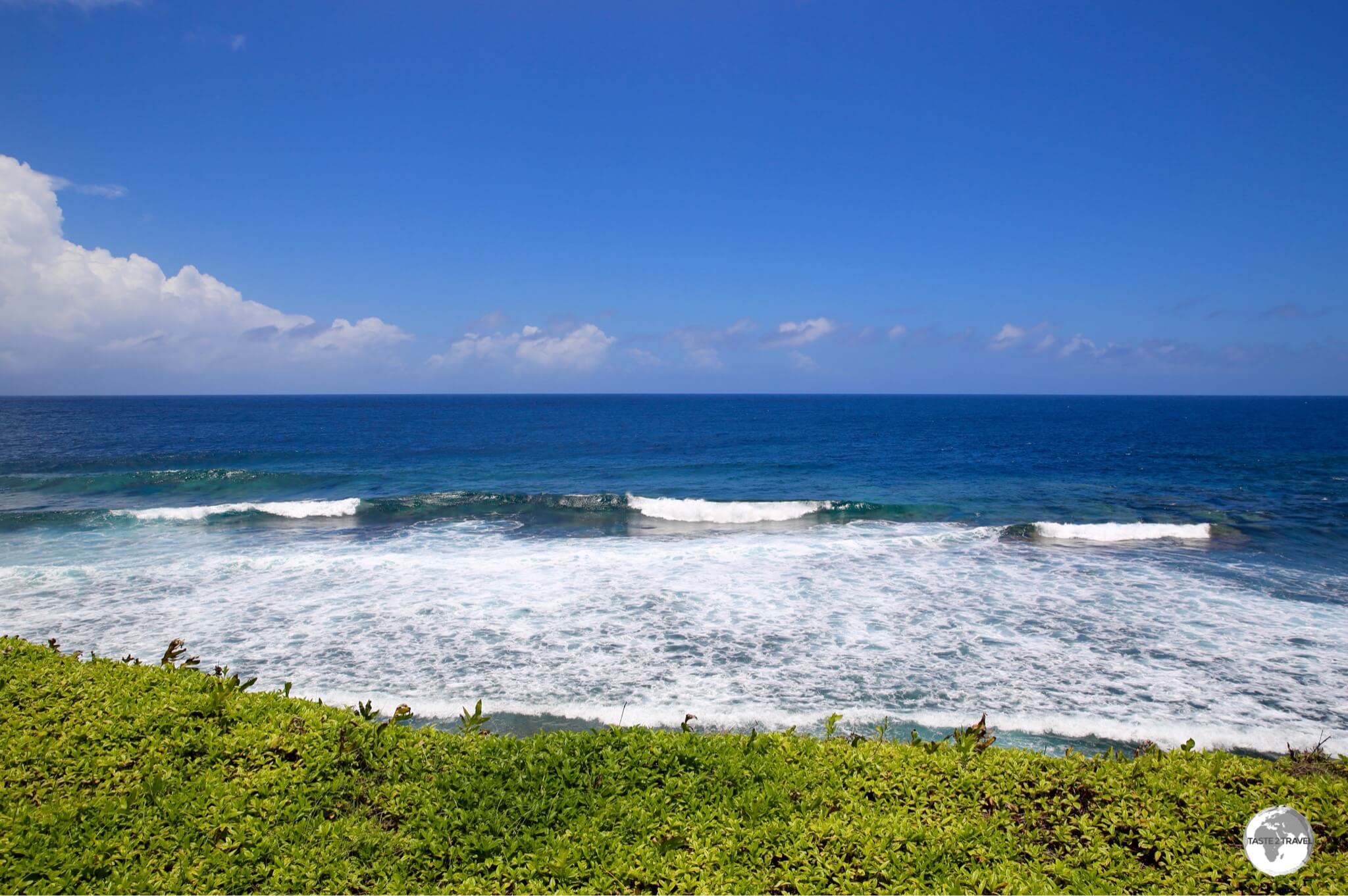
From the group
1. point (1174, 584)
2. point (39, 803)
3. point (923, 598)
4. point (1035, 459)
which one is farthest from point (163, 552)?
point (1035, 459)

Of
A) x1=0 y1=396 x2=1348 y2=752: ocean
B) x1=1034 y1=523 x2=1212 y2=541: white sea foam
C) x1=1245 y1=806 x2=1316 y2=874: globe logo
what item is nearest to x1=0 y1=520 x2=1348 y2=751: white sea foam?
x1=0 y1=396 x2=1348 y2=752: ocean

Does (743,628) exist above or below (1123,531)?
below

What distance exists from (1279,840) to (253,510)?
3014 centimetres

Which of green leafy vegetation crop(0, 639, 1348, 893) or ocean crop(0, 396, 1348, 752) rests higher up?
green leafy vegetation crop(0, 639, 1348, 893)

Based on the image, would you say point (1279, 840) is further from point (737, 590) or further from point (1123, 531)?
point (1123, 531)

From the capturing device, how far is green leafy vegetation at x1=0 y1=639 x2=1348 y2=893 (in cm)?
420

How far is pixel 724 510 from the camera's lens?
88.6 ft

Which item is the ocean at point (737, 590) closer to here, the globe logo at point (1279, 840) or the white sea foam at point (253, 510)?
the white sea foam at point (253, 510)

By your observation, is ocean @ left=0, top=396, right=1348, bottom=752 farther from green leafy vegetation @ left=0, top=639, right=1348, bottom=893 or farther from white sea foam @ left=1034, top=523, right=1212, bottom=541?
green leafy vegetation @ left=0, top=639, right=1348, bottom=893

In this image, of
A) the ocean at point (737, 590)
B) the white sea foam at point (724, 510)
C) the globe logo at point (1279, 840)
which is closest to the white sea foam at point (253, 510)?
the ocean at point (737, 590)

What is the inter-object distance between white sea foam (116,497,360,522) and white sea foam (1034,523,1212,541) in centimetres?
2608

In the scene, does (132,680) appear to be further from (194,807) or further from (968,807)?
(968,807)

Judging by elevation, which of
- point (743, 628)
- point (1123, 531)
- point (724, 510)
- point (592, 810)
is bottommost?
point (743, 628)

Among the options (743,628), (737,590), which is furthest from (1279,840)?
(737,590)
